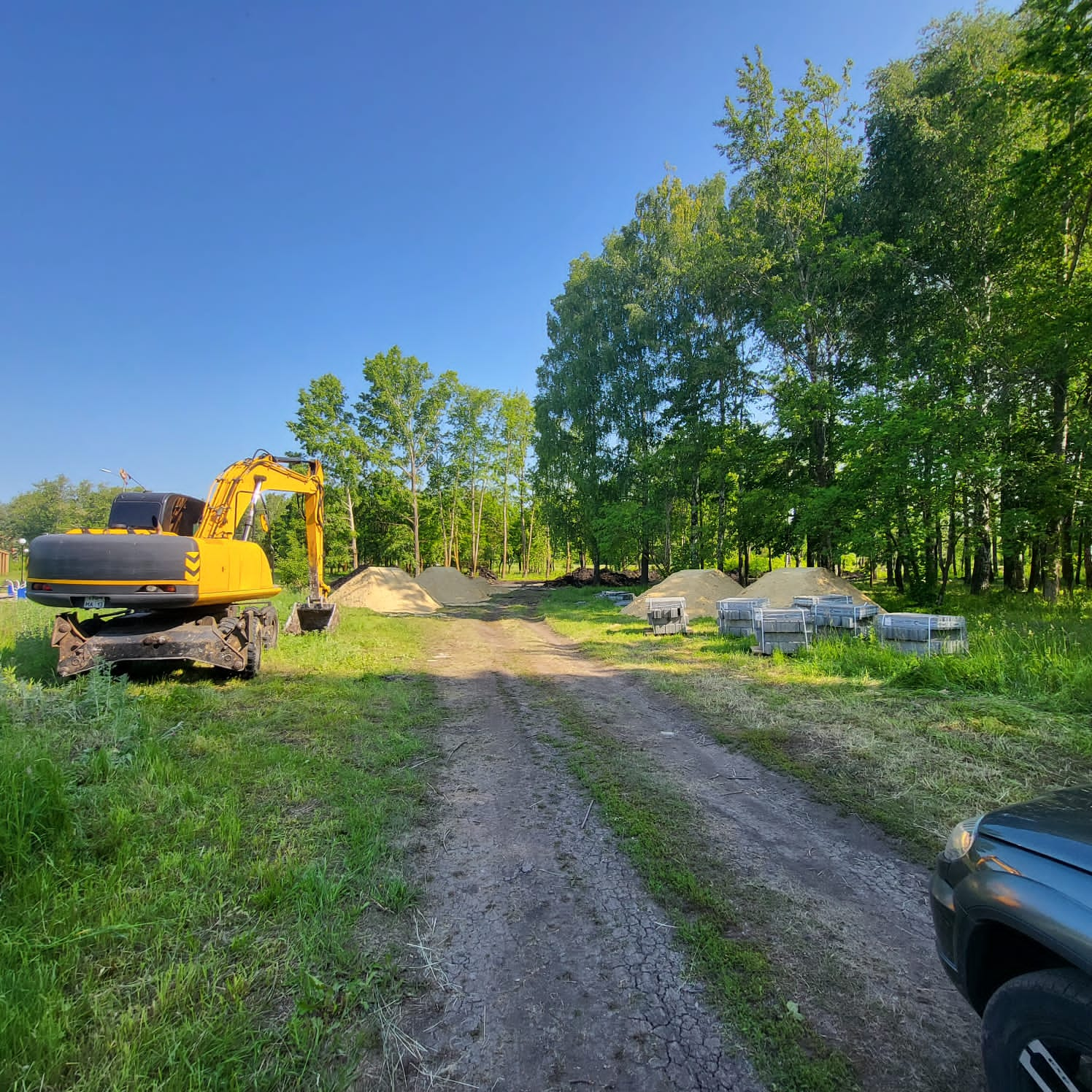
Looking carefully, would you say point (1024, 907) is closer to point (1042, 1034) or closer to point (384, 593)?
point (1042, 1034)

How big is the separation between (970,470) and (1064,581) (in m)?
9.20

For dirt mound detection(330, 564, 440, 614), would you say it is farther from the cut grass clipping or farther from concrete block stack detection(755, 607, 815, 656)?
the cut grass clipping

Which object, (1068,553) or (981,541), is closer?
(1068,553)

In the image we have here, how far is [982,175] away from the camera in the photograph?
602 inches

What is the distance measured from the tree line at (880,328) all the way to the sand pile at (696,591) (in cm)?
412

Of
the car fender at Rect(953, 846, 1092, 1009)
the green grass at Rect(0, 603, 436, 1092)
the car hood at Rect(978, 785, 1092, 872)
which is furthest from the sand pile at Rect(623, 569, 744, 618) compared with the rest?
the car fender at Rect(953, 846, 1092, 1009)

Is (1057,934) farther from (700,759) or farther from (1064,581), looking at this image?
(1064,581)

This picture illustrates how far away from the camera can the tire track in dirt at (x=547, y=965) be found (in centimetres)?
190

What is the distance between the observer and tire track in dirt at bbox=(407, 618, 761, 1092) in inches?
74.7

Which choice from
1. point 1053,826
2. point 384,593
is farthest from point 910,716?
point 384,593

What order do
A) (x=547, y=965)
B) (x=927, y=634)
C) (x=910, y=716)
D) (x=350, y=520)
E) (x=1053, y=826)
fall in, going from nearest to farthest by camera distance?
(x=1053, y=826), (x=547, y=965), (x=910, y=716), (x=927, y=634), (x=350, y=520)

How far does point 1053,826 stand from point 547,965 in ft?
6.99

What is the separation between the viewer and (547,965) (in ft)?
7.93

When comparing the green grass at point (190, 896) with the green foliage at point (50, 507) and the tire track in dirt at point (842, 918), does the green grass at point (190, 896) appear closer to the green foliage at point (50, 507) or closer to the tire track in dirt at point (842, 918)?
the tire track in dirt at point (842, 918)
